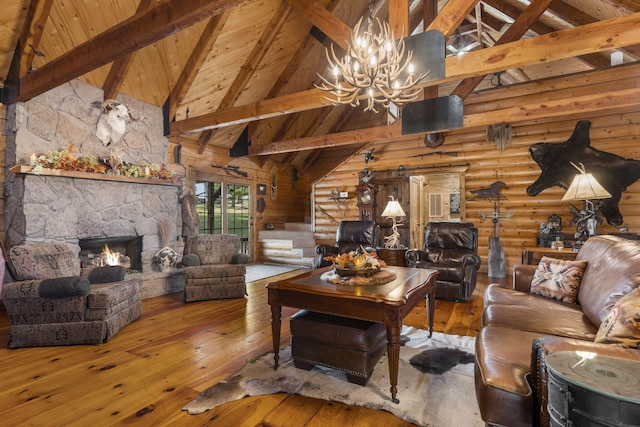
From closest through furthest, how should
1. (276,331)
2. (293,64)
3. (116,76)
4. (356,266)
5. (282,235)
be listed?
(276,331) → (356,266) → (116,76) → (293,64) → (282,235)

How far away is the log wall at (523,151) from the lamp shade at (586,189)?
116 inches

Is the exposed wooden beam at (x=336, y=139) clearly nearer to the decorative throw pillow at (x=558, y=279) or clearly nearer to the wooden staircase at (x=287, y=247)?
the wooden staircase at (x=287, y=247)

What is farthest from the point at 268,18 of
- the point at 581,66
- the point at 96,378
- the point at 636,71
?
the point at 636,71

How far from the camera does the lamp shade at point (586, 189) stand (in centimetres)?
339

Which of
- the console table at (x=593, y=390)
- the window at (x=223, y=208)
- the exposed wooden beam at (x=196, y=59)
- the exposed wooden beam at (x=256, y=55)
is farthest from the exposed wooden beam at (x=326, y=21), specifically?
the window at (x=223, y=208)

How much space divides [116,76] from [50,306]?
338 cm

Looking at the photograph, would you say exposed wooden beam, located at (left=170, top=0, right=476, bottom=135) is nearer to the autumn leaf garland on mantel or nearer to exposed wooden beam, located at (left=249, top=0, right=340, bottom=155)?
the autumn leaf garland on mantel

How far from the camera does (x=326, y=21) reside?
4.14 m

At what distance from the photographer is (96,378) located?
7.50 ft

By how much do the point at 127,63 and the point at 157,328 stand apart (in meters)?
3.69

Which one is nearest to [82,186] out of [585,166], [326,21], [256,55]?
[256,55]

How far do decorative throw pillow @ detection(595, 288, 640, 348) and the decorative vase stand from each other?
5081 mm

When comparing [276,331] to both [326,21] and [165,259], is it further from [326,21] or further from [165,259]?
[326,21]

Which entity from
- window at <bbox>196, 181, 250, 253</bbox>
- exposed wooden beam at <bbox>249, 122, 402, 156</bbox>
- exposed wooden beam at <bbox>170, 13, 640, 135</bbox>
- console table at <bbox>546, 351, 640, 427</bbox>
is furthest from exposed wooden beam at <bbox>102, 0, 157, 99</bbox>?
console table at <bbox>546, 351, 640, 427</bbox>
